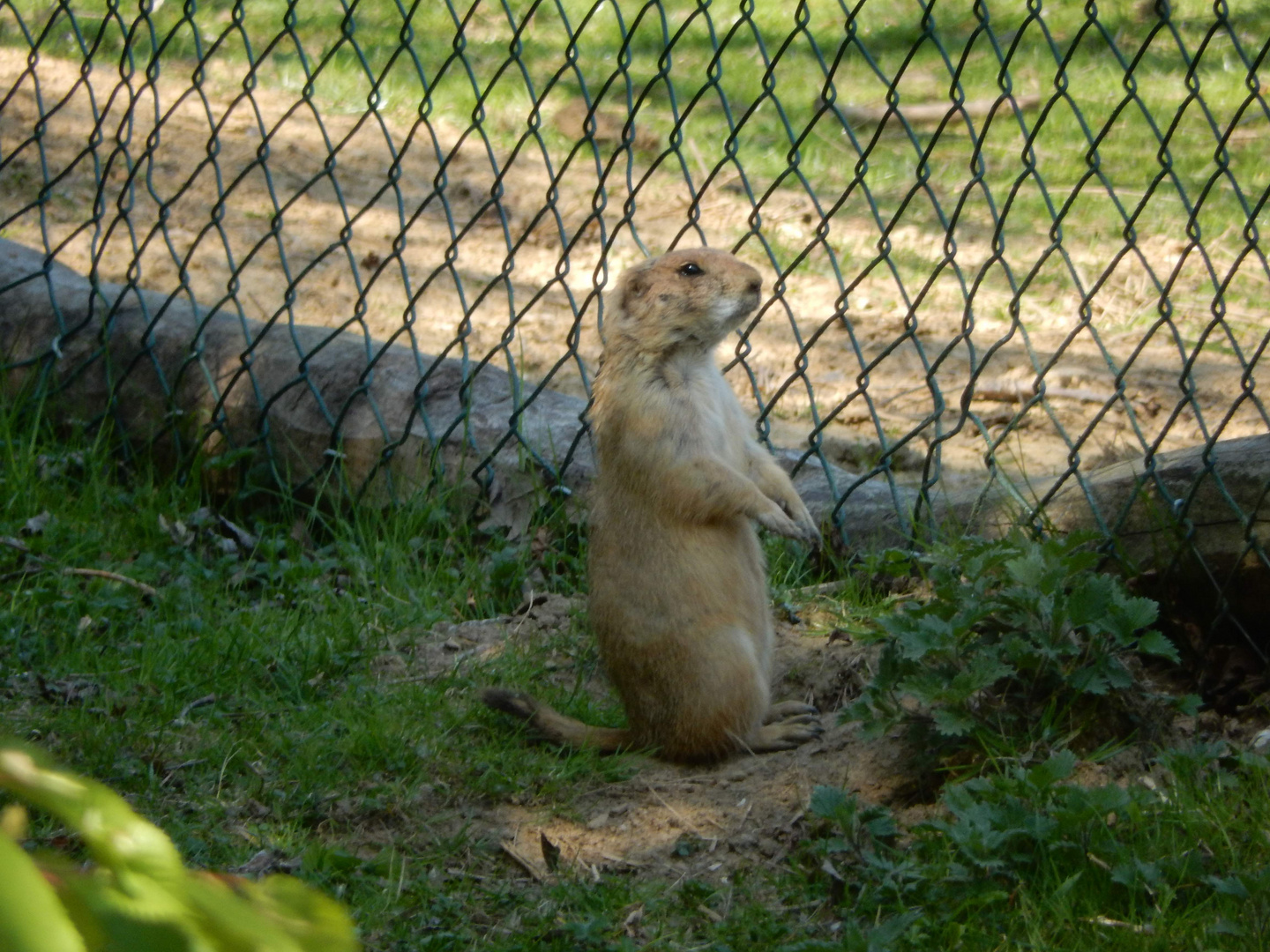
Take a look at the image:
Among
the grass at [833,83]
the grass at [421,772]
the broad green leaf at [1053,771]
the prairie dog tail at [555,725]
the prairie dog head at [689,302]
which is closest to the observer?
the grass at [421,772]

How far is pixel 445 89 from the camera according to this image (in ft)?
25.8

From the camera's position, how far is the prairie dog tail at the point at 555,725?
3.25 meters

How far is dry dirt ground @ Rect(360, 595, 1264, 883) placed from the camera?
9.26 ft

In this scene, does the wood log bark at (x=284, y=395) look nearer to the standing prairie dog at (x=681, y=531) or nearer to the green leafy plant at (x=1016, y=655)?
the standing prairie dog at (x=681, y=531)

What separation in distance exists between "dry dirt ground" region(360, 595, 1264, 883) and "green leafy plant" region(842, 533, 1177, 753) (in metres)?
0.11

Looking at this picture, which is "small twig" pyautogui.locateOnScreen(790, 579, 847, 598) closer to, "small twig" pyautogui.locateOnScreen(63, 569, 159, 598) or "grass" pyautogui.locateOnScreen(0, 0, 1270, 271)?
"small twig" pyautogui.locateOnScreen(63, 569, 159, 598)

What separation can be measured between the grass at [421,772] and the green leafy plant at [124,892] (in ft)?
6.02

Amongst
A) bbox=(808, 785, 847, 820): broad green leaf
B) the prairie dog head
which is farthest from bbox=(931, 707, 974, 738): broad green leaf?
the prairie dog head

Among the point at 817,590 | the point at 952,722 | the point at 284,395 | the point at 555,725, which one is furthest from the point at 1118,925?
the point at 284,395

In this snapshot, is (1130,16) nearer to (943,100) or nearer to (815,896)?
(943,100)

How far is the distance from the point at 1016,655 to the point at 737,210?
4.37 meters

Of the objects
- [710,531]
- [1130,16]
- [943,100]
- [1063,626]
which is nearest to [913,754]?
[1063,626]

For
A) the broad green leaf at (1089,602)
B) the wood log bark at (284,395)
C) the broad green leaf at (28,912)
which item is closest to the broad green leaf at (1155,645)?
the broad green leaf at (1089,602)

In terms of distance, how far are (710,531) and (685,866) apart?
0.98 meters
